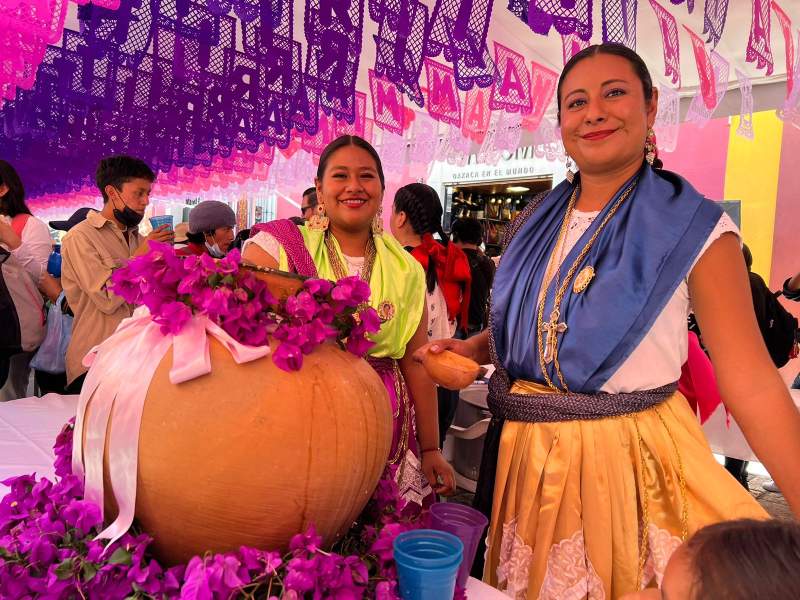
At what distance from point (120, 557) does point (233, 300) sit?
13.9 inches

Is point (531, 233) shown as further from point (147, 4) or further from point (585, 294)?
point (147, 4)

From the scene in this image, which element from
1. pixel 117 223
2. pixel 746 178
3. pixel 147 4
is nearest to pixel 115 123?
pixel 147 4

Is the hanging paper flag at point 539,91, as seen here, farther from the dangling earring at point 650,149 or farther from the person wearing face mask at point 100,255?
the dangling earring at point 650,149

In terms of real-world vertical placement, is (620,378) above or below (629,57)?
below

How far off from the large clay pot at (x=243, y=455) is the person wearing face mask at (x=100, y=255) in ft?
8.06

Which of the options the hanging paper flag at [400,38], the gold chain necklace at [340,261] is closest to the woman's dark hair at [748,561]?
the gold chain necklace at [340,261]

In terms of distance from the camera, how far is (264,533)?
791 millimetres

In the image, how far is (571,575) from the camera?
127 cm

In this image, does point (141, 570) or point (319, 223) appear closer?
point (141, 570)

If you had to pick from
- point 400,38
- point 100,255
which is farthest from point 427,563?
point 400,38

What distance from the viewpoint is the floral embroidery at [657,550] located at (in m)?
1.25

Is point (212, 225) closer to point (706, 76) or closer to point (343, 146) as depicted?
point (343, 146)

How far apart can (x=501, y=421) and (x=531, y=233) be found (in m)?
0.48

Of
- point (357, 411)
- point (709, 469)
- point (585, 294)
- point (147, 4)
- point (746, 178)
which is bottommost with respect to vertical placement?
point (709, 469)
